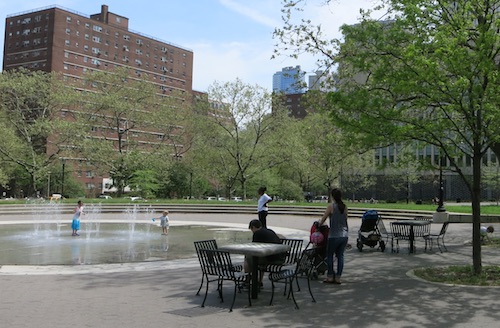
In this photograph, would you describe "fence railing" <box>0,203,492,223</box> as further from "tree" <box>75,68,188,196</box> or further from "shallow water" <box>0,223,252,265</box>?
"shallow water" <box>0,223,252,265</box>

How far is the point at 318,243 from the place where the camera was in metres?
9.16

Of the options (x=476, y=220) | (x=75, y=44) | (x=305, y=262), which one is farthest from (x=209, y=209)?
(x=75, y=44)

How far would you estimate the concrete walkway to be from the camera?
6.24 m

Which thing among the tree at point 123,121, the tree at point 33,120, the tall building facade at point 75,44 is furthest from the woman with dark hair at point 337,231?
the tall building facade at point 75,44

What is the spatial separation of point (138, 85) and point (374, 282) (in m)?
44.4

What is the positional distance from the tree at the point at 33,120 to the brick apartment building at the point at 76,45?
129 ft

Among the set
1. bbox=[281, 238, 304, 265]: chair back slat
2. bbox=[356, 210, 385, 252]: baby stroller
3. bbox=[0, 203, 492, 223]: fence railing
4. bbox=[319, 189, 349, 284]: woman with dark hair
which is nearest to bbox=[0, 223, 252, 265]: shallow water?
bbox=[356, 210, 385, 252]: baby stroller

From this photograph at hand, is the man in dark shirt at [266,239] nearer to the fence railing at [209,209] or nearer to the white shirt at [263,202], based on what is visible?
the white shirt at [263,202]

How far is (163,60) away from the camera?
116 meters

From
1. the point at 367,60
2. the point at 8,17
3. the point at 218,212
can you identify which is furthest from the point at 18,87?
the point at 8,17

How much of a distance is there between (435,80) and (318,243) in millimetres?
3712

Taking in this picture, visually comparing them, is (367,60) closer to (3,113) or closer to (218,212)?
(218,212)

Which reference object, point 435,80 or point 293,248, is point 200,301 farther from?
point 435,80

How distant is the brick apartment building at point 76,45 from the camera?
305 feet
